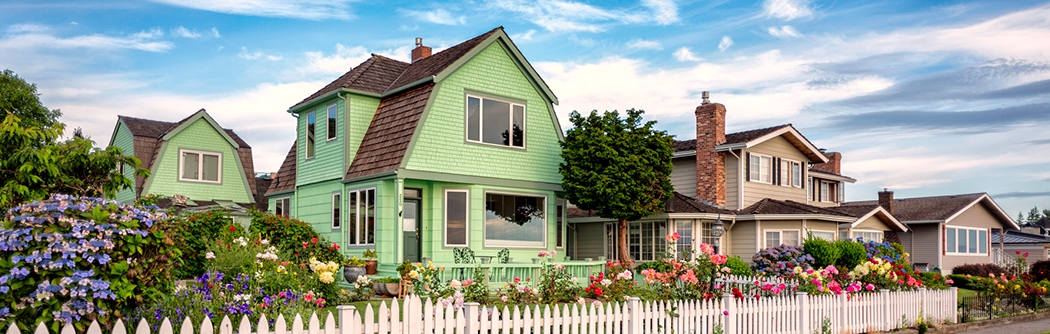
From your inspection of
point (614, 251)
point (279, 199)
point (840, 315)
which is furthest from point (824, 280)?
point (279, 199)

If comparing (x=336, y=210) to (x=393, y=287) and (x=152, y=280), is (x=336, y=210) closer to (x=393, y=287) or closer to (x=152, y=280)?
A: (x=393, y=287)

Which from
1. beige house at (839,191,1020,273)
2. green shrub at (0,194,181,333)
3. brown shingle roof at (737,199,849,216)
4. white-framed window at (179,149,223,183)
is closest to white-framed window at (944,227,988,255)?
beige house at (839,191,1020,273)

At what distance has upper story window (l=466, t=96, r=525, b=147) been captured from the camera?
68.8 ft

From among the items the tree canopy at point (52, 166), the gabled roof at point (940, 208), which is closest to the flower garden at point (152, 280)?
the tree canopy at point (52, 166)

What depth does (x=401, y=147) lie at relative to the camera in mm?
19500

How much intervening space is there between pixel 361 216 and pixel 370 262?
183 centimetres

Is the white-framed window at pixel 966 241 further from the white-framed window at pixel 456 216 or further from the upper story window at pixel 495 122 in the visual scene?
the white-framed window at pixel 456 216

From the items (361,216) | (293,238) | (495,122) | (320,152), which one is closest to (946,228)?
(495,122)

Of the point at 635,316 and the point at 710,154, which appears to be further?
the point at 710,154

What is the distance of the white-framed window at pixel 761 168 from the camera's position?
97.0 feet

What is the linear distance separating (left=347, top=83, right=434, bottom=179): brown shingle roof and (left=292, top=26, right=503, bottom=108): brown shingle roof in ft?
1.52

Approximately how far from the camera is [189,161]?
107ft

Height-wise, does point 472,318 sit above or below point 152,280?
below

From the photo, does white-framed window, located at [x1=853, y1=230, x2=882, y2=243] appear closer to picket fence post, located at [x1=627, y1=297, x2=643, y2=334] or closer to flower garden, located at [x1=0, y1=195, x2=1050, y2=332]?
flower garden, located at [x1=0, y1=195, x2=1050, y2=332]
